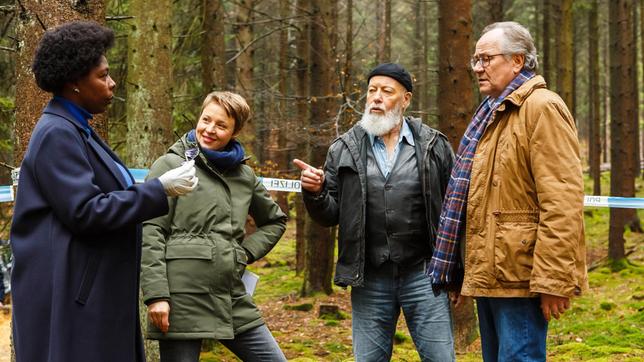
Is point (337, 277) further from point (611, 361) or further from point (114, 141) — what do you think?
point (114, 141)

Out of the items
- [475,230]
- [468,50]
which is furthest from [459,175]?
[468,50]

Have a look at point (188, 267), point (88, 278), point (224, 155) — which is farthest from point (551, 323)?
point (88, 278)

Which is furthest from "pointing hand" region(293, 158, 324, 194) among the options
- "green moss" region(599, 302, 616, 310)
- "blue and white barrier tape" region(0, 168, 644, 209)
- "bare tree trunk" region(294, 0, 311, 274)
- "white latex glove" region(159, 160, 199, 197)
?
"bare tree trunk" region(294, 0, 311, 274)

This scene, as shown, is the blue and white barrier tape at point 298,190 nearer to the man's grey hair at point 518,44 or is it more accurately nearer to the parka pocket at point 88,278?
the man's grey hair at point 518,44

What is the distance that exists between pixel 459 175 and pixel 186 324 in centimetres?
161

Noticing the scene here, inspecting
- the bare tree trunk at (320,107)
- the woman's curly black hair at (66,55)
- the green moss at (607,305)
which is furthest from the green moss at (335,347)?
the woman's curly black hair at (66,55)

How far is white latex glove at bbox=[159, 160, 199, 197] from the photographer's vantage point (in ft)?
10.2

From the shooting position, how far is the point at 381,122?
170 inches

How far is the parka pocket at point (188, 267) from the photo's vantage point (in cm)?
376

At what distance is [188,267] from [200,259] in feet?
0.24

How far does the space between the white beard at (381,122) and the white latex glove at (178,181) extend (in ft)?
4.74

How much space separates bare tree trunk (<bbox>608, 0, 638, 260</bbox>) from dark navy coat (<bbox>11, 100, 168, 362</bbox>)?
12.7m

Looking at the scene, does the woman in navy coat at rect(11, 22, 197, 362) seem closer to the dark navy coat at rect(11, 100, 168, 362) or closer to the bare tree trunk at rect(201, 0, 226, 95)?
the dark navy coat at rect(11, 100, 168, 362)

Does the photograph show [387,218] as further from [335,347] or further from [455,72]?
[335,347]
